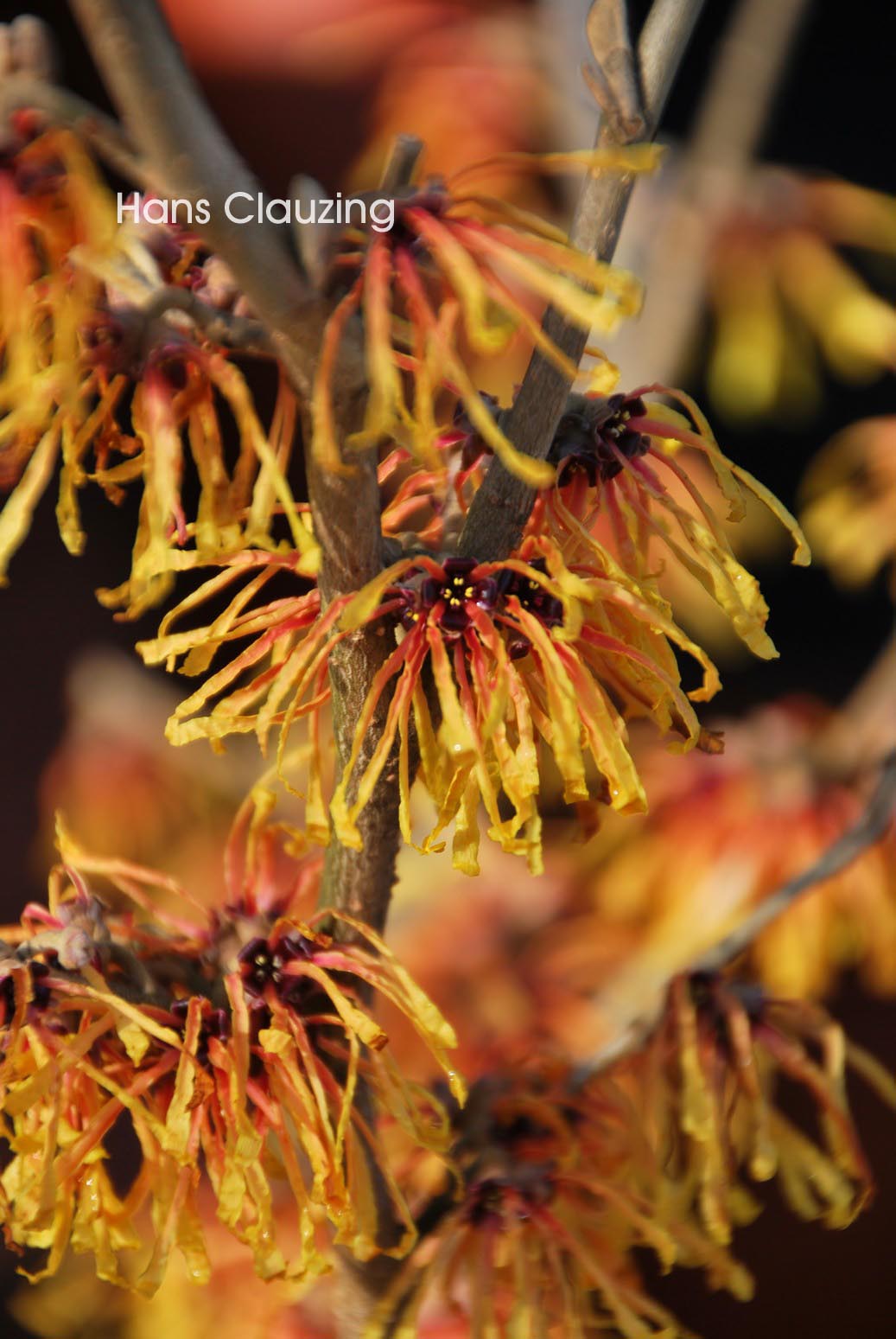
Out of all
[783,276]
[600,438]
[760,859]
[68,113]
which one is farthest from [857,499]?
[68,113]

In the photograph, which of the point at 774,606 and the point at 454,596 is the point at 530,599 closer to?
the point at 454,596

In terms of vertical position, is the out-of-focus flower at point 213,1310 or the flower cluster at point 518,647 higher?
the flower cluster at point 518,647

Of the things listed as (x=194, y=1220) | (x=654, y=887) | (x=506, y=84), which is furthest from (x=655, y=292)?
(x=194, y=1220)

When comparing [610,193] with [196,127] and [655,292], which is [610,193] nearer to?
[196,127]

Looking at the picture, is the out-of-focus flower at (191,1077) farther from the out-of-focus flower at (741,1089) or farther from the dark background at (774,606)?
the dark background at (774,606)

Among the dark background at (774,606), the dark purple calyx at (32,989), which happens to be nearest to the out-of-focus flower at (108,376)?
the dark purple calyx at (32,989)

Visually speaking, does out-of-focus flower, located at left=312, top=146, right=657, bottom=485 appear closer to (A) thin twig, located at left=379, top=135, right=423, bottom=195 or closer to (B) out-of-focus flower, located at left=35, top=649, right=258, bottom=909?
(A) thin twig, located at left=379, top=135, right=423, bottom=195

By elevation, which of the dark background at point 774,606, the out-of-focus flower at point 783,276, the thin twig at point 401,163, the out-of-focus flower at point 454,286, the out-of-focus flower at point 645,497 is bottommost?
the dark background at point 774,606
